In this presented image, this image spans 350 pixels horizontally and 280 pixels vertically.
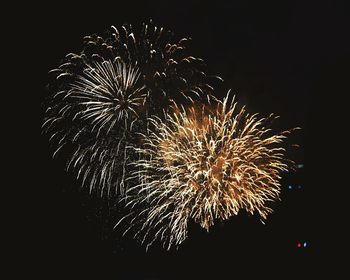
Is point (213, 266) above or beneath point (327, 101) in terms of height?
beneath

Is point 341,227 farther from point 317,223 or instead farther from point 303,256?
point 303,256

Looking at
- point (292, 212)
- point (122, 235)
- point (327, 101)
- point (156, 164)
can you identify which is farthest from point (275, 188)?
point (327, 101)

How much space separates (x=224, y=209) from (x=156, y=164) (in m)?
3.14

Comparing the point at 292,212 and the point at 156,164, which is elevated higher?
the point at 292,212

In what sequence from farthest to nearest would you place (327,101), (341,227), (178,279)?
(327,101) < (341,227) < (178,279)

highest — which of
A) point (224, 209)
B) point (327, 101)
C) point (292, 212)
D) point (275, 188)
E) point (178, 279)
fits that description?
point (327, 101)

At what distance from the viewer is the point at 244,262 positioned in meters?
13.4

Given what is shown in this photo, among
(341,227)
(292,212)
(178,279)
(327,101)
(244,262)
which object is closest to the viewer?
(244,262)

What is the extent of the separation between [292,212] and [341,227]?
519 cm

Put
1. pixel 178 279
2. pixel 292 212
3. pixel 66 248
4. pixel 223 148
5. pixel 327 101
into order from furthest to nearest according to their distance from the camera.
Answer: pixel 327 101 < pixel 66 248 < pixel 292 212 < pixel 223 148 < pixel 178 279

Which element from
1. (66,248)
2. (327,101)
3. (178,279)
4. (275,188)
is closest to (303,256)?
(275,188)

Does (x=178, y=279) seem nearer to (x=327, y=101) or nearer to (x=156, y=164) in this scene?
(x=156, y=164)

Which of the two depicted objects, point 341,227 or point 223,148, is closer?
point 223,148

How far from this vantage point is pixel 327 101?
147 feet
